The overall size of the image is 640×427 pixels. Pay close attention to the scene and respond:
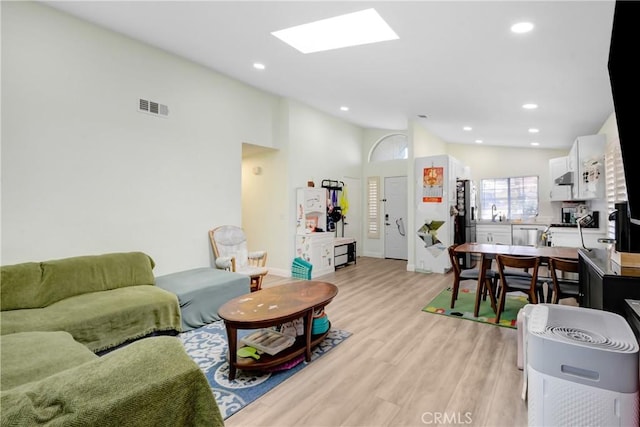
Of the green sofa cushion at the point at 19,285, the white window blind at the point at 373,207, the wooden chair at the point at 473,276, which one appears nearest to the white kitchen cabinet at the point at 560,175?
the wooden chair at the point at 473,276

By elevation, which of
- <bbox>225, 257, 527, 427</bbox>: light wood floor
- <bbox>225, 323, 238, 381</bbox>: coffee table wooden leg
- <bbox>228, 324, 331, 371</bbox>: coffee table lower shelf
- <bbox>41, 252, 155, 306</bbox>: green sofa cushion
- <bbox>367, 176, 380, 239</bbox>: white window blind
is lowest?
<bbox>225, 257, 527, 427</bbox>: light wood floor

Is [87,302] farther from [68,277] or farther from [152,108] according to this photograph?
[152,108]

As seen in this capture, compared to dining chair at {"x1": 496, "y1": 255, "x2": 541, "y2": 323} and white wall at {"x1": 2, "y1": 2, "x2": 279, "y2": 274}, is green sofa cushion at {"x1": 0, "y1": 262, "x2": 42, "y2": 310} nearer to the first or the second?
white wall at {"x1": 2, "y1": 2, "x2": 279, "y2": 274}

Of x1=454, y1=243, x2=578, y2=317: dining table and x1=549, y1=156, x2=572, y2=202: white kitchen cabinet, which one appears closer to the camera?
x1=454, y1=243, x2=578, y2=317: dining table

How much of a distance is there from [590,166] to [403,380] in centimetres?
435

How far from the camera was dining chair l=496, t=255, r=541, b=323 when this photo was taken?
3170mm

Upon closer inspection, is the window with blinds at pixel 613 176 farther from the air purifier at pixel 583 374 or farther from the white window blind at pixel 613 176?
the air purifier at pixel 583 374

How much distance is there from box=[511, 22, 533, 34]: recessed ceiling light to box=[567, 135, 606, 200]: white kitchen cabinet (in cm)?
296

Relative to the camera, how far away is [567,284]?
3.50 m

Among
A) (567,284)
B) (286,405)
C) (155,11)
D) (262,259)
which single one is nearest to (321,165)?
(262,259)

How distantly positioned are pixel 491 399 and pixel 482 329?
1299 millimetres

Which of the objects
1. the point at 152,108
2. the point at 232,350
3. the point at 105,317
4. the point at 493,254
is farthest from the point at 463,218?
the point at 105,317

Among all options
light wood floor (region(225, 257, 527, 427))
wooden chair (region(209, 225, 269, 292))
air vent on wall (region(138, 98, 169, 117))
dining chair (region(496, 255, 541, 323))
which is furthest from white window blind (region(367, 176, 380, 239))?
air vent on wall (region(138, 98, 169, 117))

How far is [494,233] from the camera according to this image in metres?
7.23
